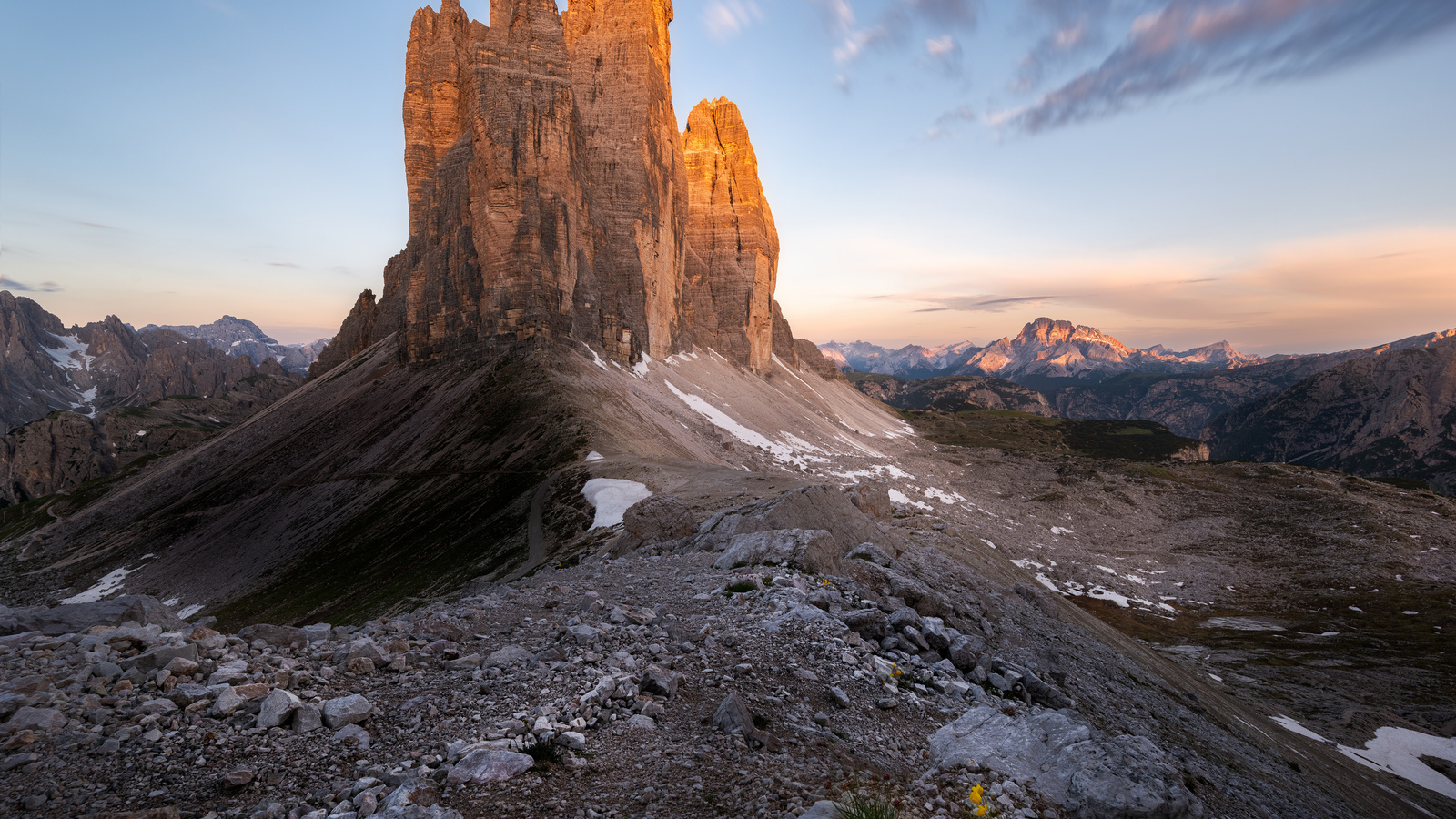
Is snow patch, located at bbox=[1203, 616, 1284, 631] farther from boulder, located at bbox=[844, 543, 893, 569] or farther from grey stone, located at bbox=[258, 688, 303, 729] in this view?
grey stone, located at bbox=[258, 688, 303, 729]

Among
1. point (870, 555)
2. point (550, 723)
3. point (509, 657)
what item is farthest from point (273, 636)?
point (870, 555)

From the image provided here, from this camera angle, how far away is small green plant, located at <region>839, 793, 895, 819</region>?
5.93 m

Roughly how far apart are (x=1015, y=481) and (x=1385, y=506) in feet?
162

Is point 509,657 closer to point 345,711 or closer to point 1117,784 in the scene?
point 345,711

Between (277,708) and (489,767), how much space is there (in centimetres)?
319

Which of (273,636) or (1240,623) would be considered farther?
(1240,623)

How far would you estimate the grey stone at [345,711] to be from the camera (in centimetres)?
820

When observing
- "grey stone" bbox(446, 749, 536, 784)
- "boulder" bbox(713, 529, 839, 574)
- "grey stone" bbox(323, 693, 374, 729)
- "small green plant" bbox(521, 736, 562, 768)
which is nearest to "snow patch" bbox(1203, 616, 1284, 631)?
"boulder" bbox(713, 529, 839, 574)

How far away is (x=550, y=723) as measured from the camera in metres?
8.41

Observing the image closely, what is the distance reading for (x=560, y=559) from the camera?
105 feet

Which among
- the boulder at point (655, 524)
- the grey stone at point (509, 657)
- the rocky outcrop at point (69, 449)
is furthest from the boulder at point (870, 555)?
Result: the rocky outcrop at point (69, 449)

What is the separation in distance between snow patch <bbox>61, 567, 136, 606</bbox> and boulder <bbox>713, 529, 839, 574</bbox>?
260ft

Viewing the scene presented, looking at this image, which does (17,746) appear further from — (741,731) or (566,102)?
(566,102)

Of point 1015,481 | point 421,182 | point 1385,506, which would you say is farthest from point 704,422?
point 1385,506
